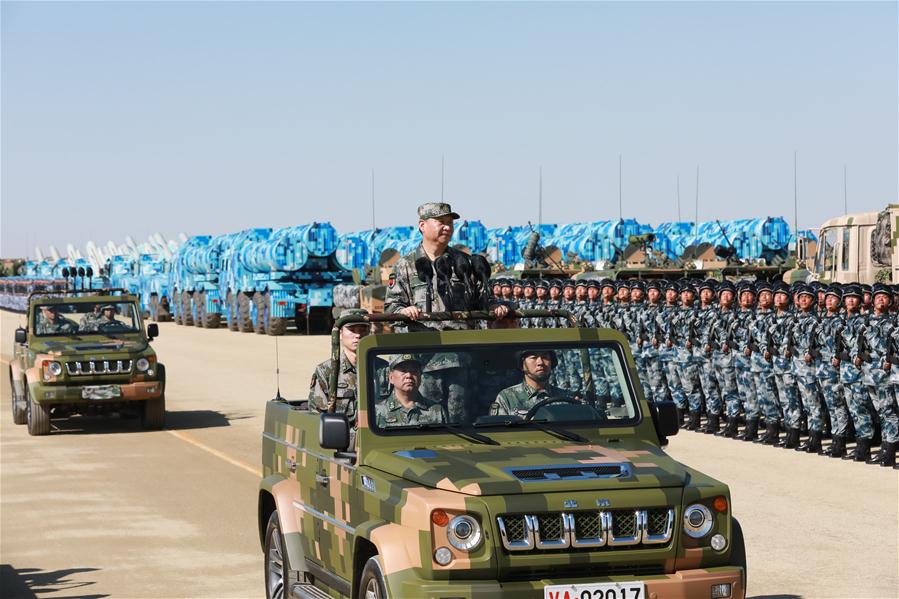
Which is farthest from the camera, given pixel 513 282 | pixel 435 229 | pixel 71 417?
pixel 513 282

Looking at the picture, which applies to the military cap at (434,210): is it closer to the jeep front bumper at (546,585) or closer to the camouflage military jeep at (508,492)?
the camouflage military jeep at (508,492)

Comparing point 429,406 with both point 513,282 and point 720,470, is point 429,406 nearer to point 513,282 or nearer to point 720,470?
point 720,470

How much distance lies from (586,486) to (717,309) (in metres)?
11.8

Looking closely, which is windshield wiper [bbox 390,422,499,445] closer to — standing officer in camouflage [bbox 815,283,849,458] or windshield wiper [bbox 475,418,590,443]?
windshield wiper [bbox 475,418,590,443]

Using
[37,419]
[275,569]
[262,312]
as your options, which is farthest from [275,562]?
[262,312]

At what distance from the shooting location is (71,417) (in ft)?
71.5

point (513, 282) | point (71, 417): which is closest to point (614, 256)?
point (513, 282)

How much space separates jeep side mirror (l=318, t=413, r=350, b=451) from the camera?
6.88 m

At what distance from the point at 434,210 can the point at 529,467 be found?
10.5 feet

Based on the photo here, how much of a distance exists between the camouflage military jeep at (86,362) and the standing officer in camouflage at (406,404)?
38.8 feet

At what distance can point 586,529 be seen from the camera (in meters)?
6.30

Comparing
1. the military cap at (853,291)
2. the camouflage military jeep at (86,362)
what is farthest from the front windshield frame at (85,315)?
the military cap at (853,291)

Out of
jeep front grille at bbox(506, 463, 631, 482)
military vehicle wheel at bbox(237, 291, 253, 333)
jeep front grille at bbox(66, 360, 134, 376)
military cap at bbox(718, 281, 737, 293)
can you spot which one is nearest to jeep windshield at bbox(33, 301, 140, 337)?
jeep front grille at bbox(66, 360, 134, 376)

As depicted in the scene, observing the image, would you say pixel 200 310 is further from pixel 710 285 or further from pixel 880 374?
pixel 880 374
